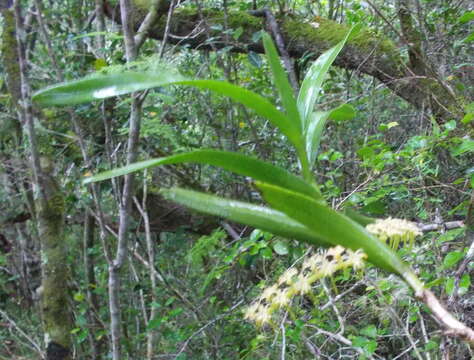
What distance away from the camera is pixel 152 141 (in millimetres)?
2943

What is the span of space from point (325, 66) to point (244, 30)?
255cm

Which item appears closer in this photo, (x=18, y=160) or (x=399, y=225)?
(x=399, y=225)

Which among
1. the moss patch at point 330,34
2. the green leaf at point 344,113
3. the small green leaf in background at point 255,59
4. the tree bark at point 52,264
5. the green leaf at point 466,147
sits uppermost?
the green leaf at point 344,113

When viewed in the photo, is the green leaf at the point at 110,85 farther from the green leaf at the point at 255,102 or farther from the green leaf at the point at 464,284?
the green leaf at the point at 464,284

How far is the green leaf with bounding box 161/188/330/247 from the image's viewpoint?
2.66ft

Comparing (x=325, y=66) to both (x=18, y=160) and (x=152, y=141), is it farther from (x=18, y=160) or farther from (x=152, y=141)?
(x=18, y=160)

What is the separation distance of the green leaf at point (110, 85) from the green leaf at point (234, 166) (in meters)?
0.11

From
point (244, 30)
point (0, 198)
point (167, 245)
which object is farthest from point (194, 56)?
point (0, 198)

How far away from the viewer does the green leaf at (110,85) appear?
82cm

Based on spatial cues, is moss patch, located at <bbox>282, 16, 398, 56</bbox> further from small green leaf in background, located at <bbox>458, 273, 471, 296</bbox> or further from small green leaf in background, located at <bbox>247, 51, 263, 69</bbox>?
small green leaf in background, located at <bbox>458, 273, 471, 296</bbox>

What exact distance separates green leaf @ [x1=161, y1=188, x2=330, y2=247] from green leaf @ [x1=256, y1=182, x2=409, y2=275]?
0.12ft

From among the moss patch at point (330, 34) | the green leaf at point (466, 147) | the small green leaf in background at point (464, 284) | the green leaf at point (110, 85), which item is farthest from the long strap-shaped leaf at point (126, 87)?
the moss patch at point (330, 34)

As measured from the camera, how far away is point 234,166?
2.64 feet

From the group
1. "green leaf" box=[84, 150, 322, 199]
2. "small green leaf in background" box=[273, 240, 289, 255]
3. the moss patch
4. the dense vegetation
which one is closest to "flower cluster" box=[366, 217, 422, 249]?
the dense vegetation
